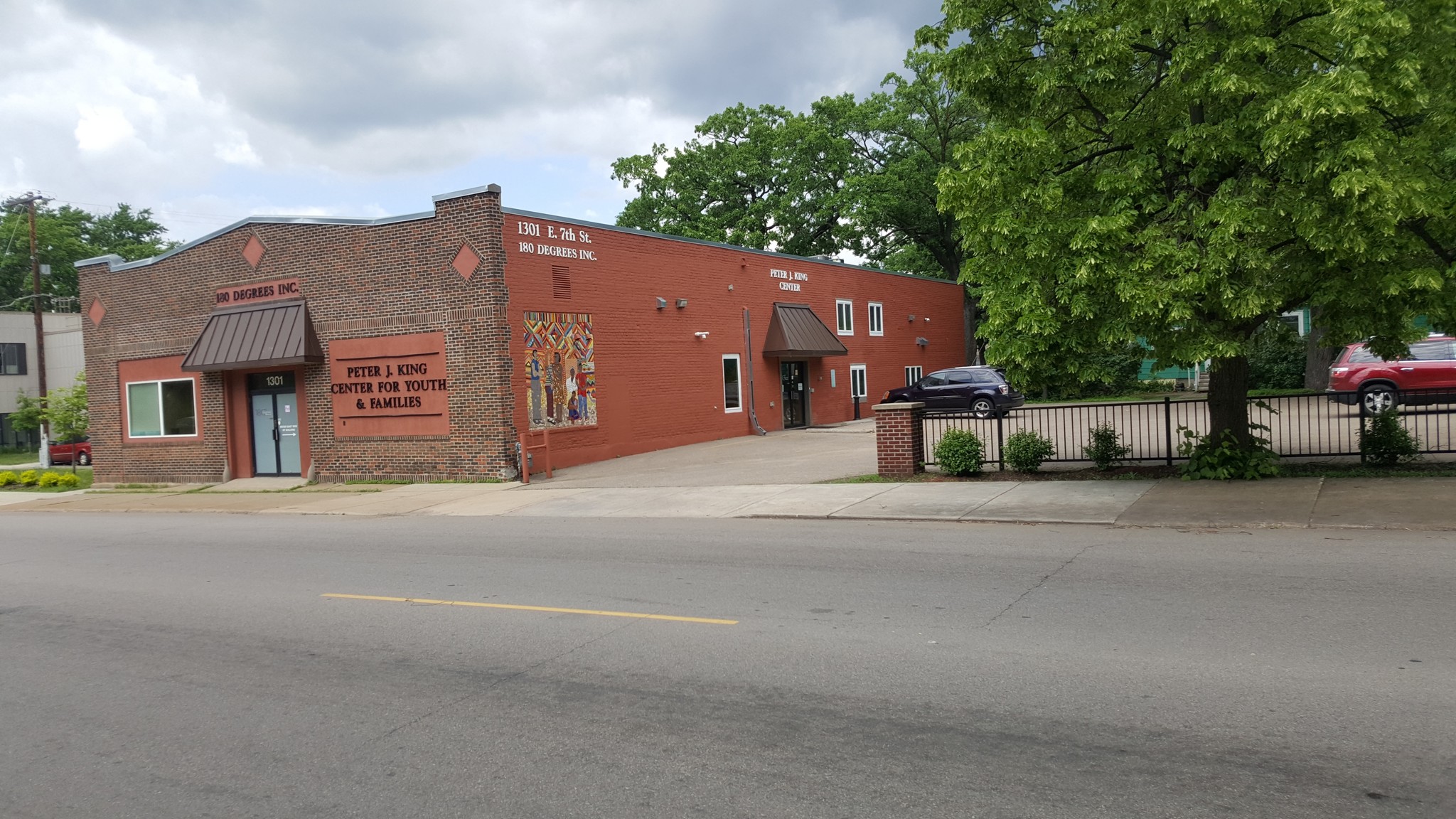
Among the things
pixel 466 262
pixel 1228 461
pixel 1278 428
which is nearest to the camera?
pixel 1228 461

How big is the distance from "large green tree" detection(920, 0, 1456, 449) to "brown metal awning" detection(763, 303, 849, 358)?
646 inches

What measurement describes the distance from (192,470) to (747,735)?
24.3m

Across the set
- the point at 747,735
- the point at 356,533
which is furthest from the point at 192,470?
the point at 747,735

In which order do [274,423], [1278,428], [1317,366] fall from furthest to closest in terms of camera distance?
[1317,366]
[274,423]
[1278,428]

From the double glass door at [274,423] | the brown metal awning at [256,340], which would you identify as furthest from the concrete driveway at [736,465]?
the double glass door at [274,423]

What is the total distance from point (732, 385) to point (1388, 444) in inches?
681

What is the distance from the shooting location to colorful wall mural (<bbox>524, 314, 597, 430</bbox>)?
70.0 feet

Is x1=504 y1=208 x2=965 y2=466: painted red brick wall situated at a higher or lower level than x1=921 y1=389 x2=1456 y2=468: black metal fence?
higher

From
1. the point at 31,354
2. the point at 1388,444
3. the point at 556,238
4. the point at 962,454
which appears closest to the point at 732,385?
the point at 556,238

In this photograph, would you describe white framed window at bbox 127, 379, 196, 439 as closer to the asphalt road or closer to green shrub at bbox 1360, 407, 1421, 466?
the asphalt road

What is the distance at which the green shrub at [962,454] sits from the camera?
51.3 ft

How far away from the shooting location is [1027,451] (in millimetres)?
15531

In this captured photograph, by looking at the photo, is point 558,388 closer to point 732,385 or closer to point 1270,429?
point 732,385

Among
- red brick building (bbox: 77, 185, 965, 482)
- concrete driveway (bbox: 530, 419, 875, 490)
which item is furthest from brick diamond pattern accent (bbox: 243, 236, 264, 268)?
concrete driveway (bbox: 530, 419, 875, 490)
